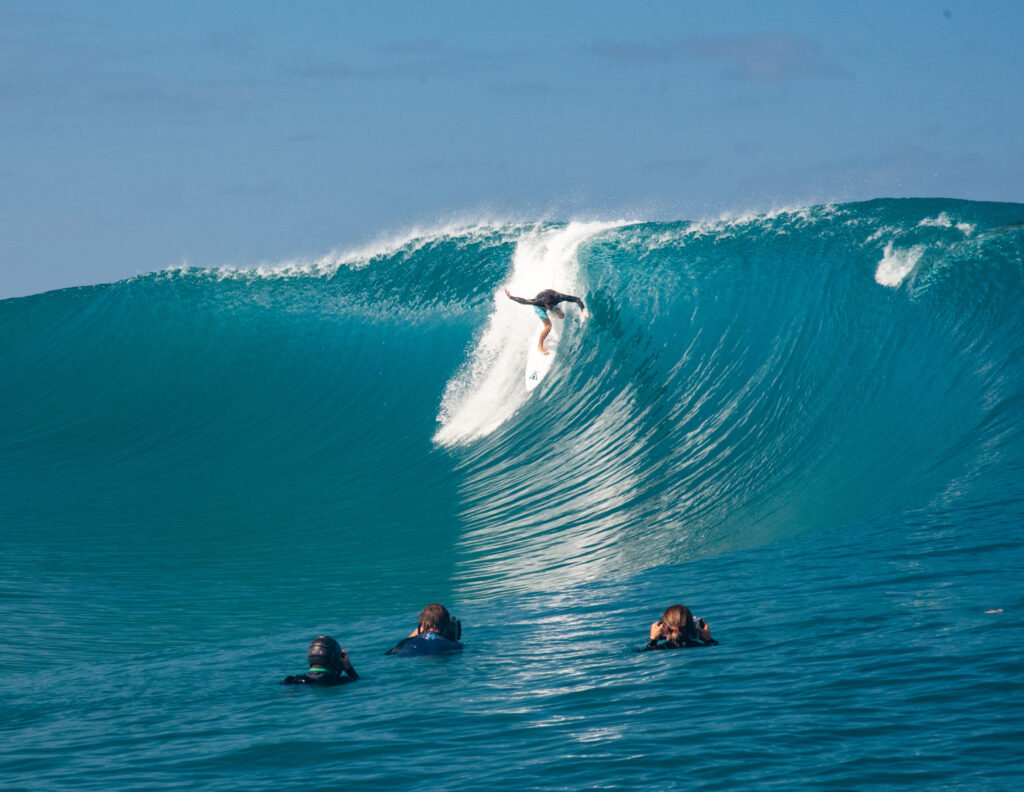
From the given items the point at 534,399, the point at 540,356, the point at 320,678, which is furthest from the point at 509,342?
the point at 320,678

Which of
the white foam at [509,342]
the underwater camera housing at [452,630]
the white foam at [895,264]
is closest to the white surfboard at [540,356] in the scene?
the white foam at [509,342]

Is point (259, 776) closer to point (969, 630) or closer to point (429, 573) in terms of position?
point (969, 630)

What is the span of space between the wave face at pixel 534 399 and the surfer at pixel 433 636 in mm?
2148

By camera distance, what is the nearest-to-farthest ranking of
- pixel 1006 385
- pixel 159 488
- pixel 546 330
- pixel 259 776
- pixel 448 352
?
1. pixel 259 776
2. pixel 1006 385
3. pixel 159 488
4. pixel 546 330
5. pixel 448 352

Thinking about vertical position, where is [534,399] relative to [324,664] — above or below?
above

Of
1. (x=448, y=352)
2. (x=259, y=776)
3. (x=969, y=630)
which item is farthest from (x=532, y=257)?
(x=259, y=776)

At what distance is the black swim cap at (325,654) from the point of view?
685cm

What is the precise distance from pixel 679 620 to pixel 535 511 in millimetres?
5513

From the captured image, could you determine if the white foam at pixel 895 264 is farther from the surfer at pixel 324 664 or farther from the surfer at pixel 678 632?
the surfer at pixel 324 664

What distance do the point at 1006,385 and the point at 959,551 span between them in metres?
5.69

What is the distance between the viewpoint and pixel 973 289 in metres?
15.6

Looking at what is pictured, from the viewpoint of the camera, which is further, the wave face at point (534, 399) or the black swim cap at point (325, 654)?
the wave face at point (534, 399)

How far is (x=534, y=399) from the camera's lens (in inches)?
627

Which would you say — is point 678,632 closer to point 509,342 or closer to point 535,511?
point 535,511
